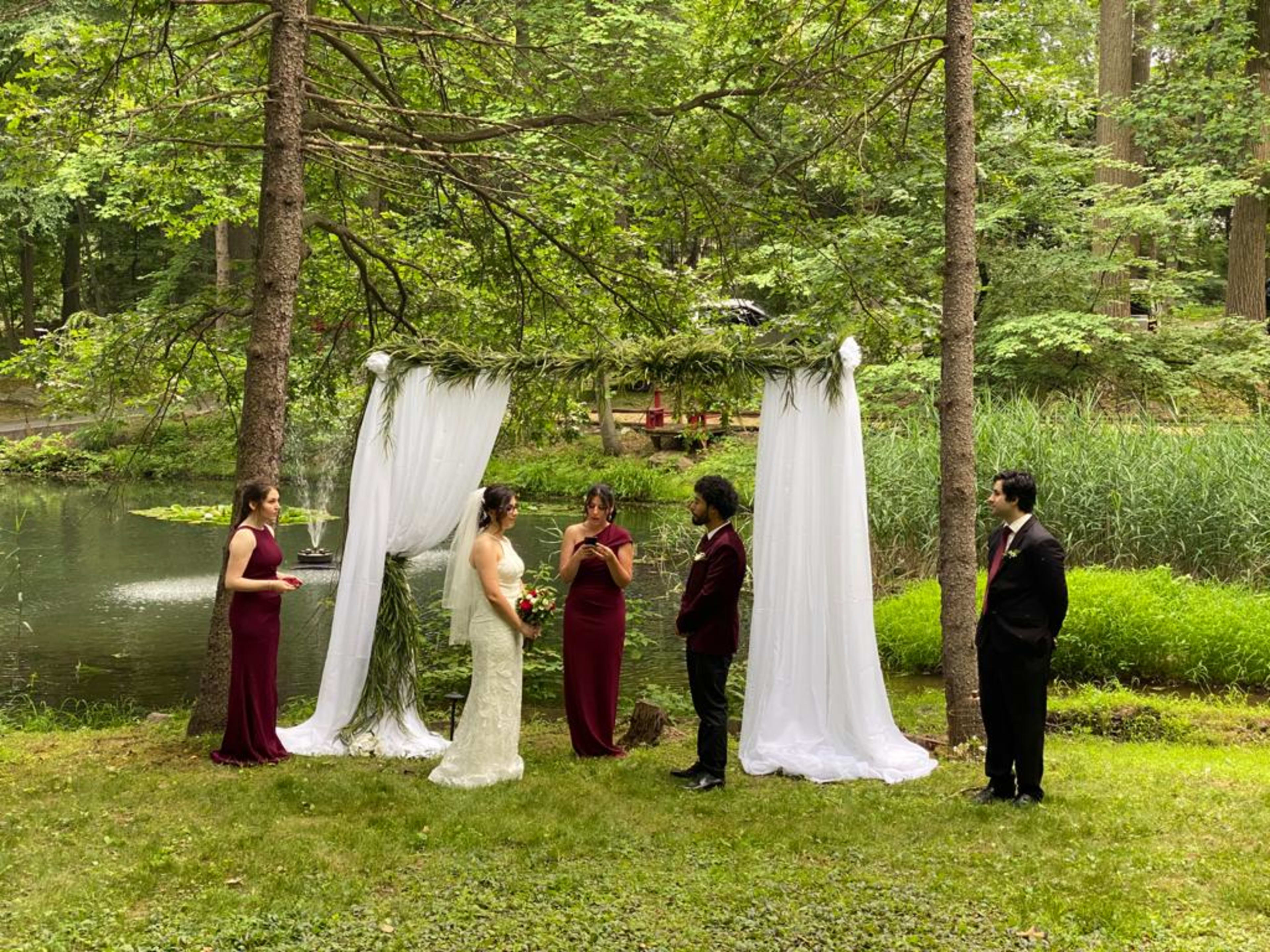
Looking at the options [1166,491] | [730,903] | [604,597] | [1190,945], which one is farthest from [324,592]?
[1190,945]

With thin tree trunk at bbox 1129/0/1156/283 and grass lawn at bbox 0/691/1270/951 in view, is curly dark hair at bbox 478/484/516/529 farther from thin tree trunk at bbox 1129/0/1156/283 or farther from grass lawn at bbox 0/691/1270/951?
thin tree trunk at bbox 1129/0/1156/283

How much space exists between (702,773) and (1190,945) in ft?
9.56

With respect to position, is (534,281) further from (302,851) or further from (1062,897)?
(1062,897)

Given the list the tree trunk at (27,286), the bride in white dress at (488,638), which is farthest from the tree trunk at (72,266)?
the bride in white dress at (488,638)

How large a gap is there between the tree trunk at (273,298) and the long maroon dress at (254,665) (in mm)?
843

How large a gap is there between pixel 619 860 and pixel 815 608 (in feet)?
7.81

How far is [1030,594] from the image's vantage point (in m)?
6.08

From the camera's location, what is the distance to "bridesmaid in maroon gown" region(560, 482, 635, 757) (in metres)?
7.48

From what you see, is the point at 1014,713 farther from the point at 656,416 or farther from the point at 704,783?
the point at 656,416

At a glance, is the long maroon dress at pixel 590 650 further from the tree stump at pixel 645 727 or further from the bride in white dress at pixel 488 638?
the tree stump at pixel 645 727

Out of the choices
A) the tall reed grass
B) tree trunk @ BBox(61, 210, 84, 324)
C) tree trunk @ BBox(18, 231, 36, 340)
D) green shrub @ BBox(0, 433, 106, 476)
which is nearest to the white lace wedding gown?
the tall reed grass

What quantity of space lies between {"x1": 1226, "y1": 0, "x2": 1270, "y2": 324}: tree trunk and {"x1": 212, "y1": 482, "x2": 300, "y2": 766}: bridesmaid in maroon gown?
18.2m

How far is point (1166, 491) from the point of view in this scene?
12.3 meters

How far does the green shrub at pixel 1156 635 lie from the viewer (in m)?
10.3
